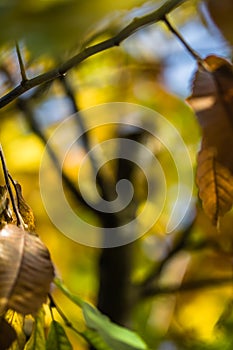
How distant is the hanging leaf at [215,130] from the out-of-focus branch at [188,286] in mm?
515

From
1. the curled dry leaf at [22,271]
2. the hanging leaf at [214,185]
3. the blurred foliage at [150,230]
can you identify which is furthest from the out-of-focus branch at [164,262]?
the curled dry leaf at [22,271]

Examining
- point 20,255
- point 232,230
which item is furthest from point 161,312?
point 20,255

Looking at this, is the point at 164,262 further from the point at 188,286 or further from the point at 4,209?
the point at 4,209

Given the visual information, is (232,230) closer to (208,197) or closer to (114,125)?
(114,125)

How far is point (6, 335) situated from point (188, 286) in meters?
0.63

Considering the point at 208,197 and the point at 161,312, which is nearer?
the point at 208,197

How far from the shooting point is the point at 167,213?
118 cm

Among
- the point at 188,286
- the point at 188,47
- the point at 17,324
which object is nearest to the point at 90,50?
the point at 188,47

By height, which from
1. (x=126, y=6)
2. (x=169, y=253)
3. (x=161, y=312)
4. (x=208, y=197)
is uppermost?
(x=126, y=6)

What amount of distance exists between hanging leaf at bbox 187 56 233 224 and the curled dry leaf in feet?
0.49

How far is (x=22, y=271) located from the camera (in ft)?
1.23

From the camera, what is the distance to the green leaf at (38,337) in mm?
462

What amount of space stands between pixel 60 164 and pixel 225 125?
0.58 m

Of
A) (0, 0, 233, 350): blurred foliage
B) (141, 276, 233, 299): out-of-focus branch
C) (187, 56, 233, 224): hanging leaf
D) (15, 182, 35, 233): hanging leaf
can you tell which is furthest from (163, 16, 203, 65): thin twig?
(141, 276, 233, 299): out-of-focus branch
